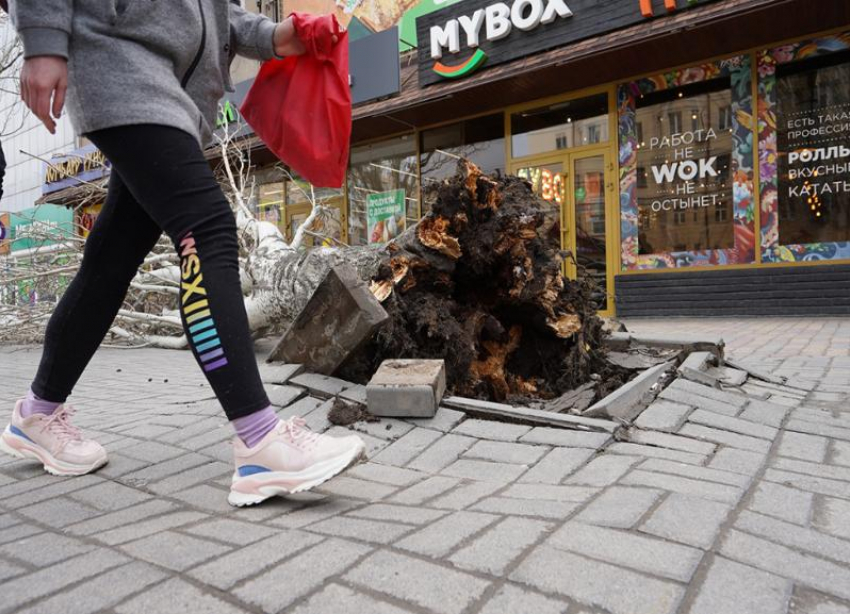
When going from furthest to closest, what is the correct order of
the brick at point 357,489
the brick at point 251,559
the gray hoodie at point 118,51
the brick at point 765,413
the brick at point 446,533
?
1. the brick at point 765,413
2. the brick at point 357,489
3. the gray hoodie at point 118,51
4. the brick at point 446,533
5. the brick at point 251,559

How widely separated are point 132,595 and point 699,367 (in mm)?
3196

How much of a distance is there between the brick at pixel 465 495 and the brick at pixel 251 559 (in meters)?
0.42

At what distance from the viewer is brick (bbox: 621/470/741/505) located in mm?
1675

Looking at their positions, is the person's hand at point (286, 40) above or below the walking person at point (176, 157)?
above

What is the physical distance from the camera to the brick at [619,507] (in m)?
1.49

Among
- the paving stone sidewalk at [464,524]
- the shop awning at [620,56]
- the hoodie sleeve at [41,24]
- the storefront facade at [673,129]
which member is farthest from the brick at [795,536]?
the shop awning at [620,56]

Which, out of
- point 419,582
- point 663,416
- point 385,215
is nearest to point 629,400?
point 663,416

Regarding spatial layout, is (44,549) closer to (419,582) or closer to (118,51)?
(419,582)

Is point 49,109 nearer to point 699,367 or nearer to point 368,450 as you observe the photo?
point 368,450

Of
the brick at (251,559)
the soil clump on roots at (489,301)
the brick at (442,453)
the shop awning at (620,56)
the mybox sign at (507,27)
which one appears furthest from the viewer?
the mybox sign at (507,27)

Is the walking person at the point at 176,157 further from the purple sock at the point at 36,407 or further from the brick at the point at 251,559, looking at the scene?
the purple sock at the point at 36,407

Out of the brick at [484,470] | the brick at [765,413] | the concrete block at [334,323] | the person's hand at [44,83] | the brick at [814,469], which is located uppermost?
the person's hand at [44,83]

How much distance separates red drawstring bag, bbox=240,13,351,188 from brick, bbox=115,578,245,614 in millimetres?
1430

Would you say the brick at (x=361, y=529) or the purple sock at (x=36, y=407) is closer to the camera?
the brick at (x=361, y=529)
